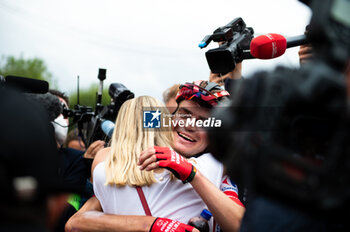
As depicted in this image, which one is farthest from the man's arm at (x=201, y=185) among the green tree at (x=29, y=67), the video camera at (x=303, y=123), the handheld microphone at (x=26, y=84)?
the green tree at (x=29, y=67)

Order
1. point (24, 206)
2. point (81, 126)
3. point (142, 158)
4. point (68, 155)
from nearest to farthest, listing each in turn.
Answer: point (24, 206), point (142, 158), point (68, 155), point (81, 126)

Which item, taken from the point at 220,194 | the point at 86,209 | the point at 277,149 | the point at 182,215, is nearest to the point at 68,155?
the point at 86,209

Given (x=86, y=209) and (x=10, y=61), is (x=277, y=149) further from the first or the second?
(x=10, y=61)

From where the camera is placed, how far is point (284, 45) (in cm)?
178

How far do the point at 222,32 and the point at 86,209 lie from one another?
4.76ft

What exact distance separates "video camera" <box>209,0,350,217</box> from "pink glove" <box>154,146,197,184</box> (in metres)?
1.13

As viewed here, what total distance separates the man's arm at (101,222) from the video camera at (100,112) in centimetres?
132

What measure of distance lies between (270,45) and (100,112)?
8.23 feet

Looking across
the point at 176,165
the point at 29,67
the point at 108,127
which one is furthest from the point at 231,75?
the point at 29,67

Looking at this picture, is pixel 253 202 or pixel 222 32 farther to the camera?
pixel 222 32

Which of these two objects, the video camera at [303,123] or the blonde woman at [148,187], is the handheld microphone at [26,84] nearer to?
the blonde woman at [148,187]

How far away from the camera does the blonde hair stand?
2.16 m

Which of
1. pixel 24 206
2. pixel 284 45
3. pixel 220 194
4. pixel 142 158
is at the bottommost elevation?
pixel 220 194

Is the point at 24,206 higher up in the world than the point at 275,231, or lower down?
higher up
